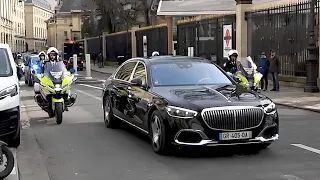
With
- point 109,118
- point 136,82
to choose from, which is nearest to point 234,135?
point 136,82

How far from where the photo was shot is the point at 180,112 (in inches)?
308

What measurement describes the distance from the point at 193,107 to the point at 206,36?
71.3 ft

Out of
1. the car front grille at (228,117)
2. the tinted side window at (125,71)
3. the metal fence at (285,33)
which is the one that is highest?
the metal fence at (285,33)

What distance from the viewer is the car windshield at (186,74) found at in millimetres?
9188

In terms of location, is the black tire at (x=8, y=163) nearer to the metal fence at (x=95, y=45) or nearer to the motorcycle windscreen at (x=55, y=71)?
the motorcycle windscreen at (x=55, y=71)

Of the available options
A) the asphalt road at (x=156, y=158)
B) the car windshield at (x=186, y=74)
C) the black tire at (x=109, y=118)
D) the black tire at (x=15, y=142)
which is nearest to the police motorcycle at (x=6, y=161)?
the asphalt road at (x=156, y=158)

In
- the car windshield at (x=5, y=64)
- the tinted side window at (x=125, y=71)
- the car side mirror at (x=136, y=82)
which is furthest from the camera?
the tinted side window at (x=125, y=71)

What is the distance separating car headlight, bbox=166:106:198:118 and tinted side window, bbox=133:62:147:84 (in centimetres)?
150

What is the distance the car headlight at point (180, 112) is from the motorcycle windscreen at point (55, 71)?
198 inches

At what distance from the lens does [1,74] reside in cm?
896

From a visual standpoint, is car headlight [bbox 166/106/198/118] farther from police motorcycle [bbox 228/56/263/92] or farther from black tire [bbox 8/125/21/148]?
police motorcycle [bbox 228/56/263/92]

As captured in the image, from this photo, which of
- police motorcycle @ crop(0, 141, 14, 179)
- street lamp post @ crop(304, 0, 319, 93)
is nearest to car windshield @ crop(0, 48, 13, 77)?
police motorcycle @ crop(0, 141, 14, 179)

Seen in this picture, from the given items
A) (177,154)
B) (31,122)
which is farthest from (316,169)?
(31,122)

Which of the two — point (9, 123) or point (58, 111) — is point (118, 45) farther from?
point (9, 123)
